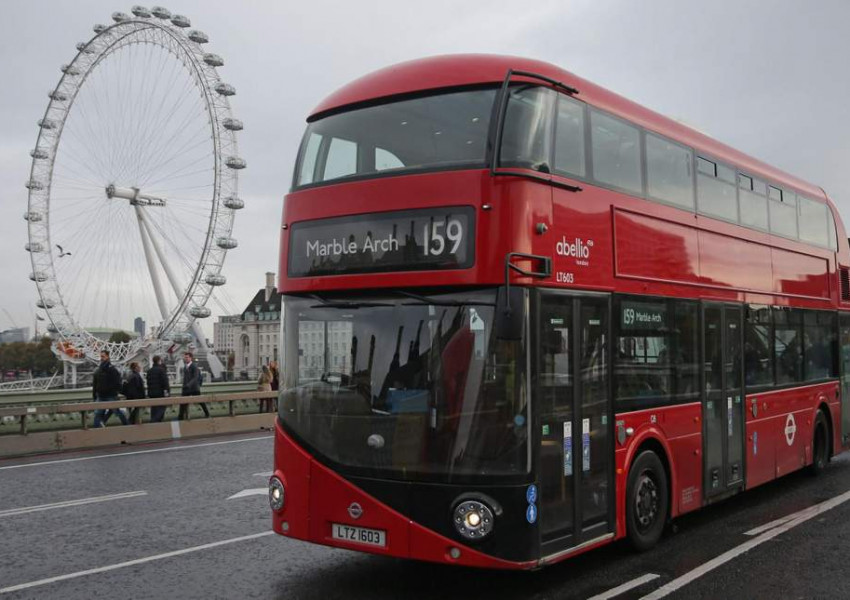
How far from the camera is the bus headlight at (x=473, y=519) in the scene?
610 cm

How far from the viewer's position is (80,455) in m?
16.5

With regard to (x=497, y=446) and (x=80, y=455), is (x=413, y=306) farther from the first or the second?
(x=80, y=455)

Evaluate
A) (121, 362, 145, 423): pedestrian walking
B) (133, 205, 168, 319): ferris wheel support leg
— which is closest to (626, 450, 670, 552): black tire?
(121, 362, 145, 423): pedestrian walking

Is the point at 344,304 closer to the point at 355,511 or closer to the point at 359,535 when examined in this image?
the point at 355,511

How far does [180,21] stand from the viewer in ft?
144

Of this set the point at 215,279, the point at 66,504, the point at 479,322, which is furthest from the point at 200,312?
the point at 479,322

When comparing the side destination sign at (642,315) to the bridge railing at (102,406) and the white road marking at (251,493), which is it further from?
the bridge railing at (102,406)

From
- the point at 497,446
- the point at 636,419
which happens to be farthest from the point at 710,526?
the point at 497,446

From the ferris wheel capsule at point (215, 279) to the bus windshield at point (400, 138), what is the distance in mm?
40634

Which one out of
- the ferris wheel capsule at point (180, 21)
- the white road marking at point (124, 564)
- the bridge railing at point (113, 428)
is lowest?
the white road marking at point (124, 564)

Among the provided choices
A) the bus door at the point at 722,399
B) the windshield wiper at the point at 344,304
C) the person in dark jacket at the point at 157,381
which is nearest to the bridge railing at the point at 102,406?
the person in dark jacket at the point at 157,381

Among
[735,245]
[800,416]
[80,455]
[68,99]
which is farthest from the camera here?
[68,99]

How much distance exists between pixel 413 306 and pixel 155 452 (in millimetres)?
11820

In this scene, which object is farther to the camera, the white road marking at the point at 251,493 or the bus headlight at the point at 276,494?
the white road marking at the point at 251,493
